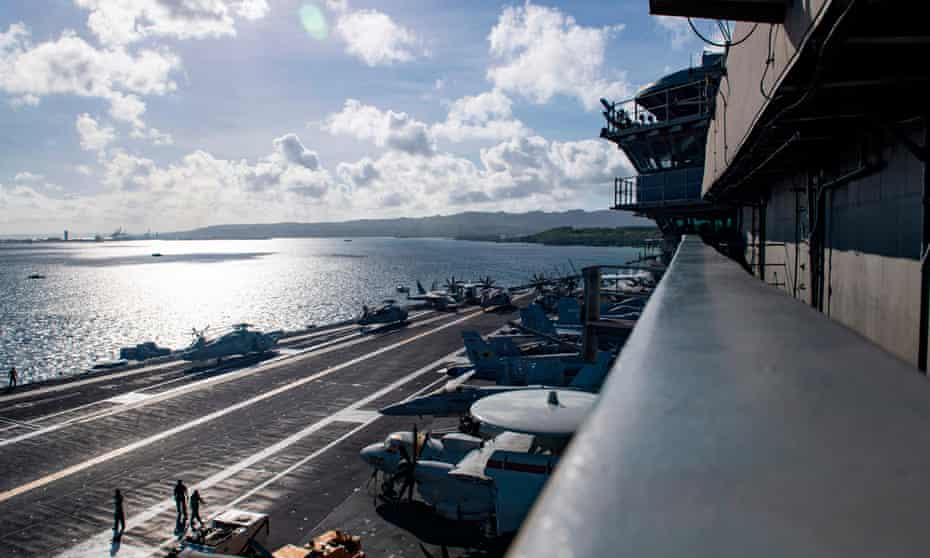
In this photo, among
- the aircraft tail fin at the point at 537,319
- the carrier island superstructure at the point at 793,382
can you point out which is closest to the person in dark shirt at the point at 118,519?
the carrier island superstructure at the point at 793,382

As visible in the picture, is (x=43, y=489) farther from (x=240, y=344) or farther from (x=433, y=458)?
(x=240, y=344)

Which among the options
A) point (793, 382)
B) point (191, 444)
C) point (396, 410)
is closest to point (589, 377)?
point (396, 410)

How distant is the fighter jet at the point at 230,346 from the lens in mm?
47125

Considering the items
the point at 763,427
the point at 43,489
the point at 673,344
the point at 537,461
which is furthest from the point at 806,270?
the point at 43,489

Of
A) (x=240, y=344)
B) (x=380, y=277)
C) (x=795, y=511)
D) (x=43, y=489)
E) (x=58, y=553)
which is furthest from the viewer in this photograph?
(x=380, y=277)

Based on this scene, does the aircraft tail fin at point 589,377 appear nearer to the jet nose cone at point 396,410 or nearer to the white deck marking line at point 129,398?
the jet nose cone at point 396,410

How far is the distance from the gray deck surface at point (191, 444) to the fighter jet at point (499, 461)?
189 centimetres

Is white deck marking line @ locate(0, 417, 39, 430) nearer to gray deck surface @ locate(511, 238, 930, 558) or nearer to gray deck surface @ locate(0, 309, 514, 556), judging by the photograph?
gray deck surface @ locate(0, 309, 514, 556)

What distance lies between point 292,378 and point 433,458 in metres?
22.2

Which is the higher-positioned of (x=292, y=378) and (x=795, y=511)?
(x=795, y=511)

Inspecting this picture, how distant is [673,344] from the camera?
2305 mm

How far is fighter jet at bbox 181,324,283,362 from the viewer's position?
155 ft

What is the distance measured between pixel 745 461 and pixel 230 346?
170 ft

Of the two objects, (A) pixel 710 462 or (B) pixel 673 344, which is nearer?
(A) pixel 710 462
